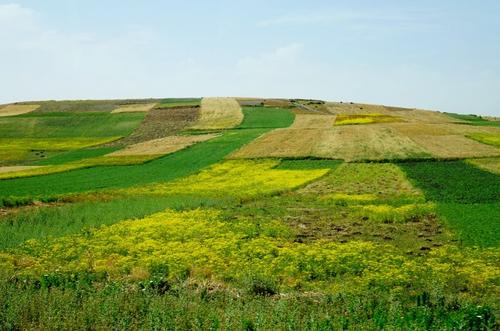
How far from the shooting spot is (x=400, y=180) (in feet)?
143

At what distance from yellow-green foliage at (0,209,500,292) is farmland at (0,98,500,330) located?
0.08m

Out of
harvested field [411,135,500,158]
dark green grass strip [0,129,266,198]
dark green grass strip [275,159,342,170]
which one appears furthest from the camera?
harvested field [411,135,500,158]

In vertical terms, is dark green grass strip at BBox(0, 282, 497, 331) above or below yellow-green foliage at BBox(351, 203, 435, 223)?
above

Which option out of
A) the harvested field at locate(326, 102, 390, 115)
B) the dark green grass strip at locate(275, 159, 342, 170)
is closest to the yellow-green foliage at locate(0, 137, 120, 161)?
the dark green grass strip at locate(275, 159, 342, 170)

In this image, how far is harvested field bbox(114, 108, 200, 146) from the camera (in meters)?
83.5

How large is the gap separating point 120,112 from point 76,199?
255ft

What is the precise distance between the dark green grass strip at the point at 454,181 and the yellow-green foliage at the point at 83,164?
3087cm

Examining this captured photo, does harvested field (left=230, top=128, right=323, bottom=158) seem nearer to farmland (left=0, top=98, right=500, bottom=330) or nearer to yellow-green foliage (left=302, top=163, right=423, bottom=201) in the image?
farmland (left=0, top=98, right=500, bottom=330)

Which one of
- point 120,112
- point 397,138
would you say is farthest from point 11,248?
point 120,112

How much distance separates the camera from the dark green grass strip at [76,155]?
2508 inches

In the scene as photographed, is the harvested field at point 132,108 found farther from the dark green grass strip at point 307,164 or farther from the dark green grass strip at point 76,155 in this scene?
the dark green grass strip at point 307,164

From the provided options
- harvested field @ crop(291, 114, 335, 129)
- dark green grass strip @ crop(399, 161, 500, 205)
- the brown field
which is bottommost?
the brown field

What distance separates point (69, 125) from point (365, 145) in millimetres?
61697

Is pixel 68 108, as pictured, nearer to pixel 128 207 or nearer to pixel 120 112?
pixel 120 112
